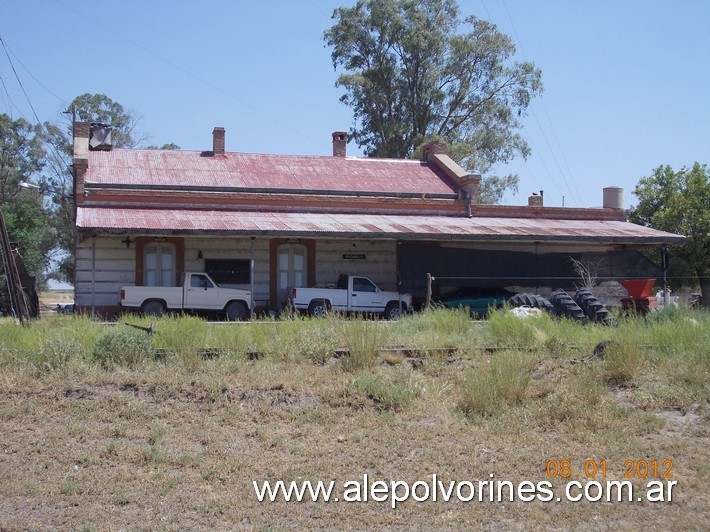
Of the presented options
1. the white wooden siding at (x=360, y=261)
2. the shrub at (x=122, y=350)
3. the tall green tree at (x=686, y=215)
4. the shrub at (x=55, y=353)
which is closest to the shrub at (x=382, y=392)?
the shrub at (x=122, y=350)

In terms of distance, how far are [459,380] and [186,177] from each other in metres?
19.0

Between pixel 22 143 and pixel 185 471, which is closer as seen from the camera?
pixel 185 471

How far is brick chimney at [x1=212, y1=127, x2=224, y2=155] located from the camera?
30.3 m

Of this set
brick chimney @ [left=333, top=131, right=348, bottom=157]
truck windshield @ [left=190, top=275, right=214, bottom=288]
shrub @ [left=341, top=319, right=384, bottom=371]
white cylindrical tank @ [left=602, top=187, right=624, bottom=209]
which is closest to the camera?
shrub @ [left=341, top=319, right=384, bottom=371]

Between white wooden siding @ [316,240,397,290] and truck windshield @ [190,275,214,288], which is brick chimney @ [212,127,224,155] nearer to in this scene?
white wooden siding @ [316,240,397,290]

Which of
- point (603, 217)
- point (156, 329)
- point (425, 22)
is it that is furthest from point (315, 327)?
point (425, 22)

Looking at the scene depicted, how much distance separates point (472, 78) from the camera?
44969 mm

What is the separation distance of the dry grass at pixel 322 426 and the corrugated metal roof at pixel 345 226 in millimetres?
10170

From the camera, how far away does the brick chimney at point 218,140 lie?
30.3m

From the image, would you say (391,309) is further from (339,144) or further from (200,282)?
(339,144)

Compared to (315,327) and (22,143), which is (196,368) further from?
(22,143)

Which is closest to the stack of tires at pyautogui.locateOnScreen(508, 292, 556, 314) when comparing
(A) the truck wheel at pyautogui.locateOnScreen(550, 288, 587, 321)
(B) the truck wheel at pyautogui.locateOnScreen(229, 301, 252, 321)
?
(A) the truck wheel at pyautogui.locateOnScreen(550, 288, 587, 321)

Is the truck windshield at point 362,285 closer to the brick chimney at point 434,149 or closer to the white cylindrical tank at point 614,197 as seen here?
the brick chimney at point 434,149

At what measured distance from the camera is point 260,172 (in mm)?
29031
